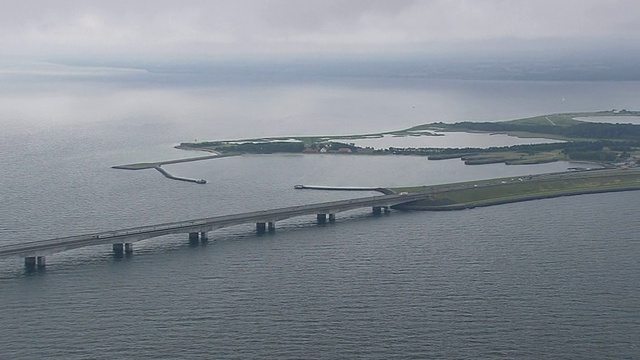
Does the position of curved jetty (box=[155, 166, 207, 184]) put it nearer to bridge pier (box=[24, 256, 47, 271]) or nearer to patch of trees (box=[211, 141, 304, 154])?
patch of trees (box=[211, 141, 304, 154])

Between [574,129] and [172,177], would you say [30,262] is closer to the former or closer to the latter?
[172,177]

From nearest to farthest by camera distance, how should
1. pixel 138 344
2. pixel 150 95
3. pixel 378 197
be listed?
pixel 138 344 → pixel 378 197 → pixel 150 95

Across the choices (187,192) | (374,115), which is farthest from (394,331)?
(374,115)

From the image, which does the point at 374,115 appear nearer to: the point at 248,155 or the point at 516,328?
the point at 248,155

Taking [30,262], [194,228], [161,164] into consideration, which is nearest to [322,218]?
[194,228]

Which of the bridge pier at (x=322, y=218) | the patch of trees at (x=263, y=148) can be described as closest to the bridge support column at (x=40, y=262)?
the bridge pier at (x=322, y=218)

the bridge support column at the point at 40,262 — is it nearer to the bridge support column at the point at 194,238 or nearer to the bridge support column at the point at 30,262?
the bridge support column at the point at 30,262
